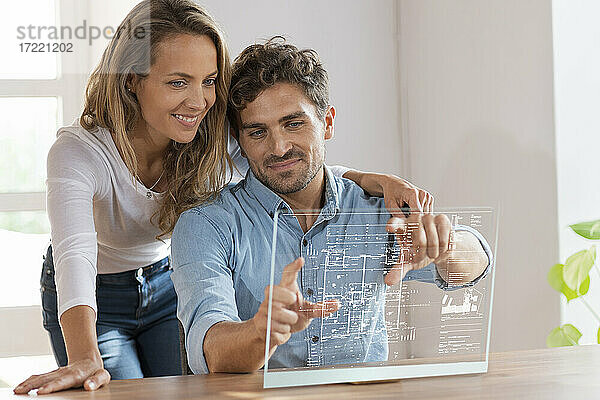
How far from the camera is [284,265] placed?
2.59ft

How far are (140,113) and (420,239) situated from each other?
663 millimetres

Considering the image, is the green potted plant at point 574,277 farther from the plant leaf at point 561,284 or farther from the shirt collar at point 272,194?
the shirt collar at point 272,194

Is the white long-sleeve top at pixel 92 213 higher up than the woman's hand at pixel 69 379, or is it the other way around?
the white long-sleeve top at pixel 92 213

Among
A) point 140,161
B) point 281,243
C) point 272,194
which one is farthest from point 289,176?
point 281,243

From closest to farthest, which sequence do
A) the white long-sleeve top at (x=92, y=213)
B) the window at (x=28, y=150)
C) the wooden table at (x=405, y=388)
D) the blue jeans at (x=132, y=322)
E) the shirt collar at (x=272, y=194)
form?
the wooden table at (x=405, y=388), the white long-sleeve top at (x=92, y=213), the shirt collar at (x=272, y=194), the blue jeans at (x=132, y=322), the window at (x=28, y=150)

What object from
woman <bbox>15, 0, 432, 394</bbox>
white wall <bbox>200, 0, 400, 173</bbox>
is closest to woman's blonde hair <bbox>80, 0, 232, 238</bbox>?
woman <bbox>15, 0, 432, 394</bbox>

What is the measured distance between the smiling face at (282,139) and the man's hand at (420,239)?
38 cm

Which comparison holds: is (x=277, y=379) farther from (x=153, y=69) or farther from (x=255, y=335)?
(x=153, y=69)

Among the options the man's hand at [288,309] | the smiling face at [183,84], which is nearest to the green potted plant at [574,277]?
the smiling face at [183,84]

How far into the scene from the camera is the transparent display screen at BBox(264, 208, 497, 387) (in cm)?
80

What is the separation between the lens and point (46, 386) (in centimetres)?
83

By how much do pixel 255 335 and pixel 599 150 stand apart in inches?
56.5

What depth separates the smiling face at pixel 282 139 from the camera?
3.92 feet

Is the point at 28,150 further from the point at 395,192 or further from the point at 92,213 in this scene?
the point at 395,192
